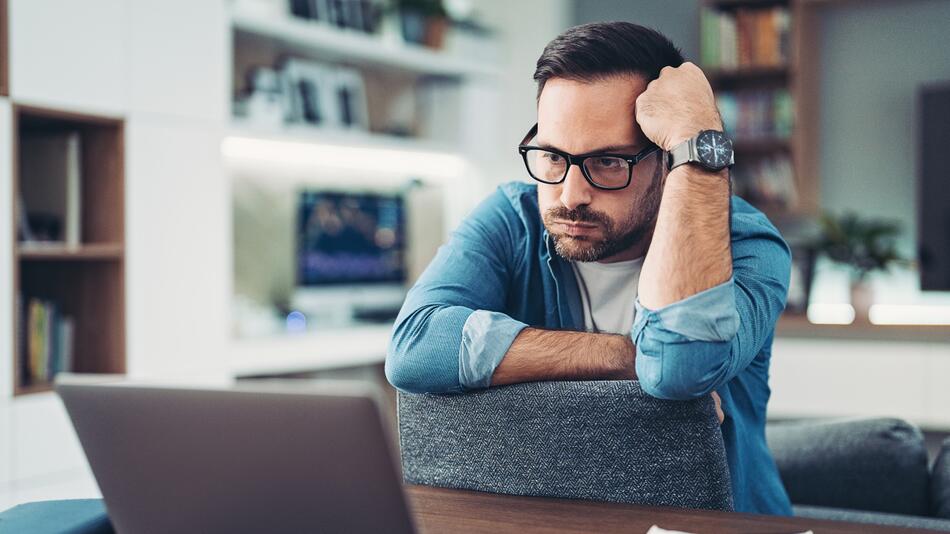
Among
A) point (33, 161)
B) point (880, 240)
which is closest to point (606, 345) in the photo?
point (33, 161)

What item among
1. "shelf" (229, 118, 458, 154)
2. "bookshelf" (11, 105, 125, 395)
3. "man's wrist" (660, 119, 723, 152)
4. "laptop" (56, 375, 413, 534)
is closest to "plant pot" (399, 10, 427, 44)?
"shelf" (229, 118, 458, 154)

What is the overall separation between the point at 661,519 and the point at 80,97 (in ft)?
7.71

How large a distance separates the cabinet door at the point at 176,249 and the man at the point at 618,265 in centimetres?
174

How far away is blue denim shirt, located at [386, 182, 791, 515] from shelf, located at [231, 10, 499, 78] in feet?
7.67

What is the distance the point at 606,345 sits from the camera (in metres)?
1.23

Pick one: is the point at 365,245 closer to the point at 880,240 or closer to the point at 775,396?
the point at 775,396

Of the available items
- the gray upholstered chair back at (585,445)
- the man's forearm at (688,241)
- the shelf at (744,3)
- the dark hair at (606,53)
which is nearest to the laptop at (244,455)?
the gray upholstered chair back at (585,445)

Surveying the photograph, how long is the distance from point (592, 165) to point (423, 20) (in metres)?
3.15

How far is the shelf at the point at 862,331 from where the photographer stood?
148 inches

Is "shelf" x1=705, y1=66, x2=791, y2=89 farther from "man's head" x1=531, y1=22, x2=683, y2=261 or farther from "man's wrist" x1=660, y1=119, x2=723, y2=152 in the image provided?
"man's wrist" x1=660, y1=119, x2=723, y2=152

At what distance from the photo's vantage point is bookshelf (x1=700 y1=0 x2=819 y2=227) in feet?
14.0

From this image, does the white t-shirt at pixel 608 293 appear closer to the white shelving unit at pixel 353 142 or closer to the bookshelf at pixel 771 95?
the white shelving unit at pixel 353 142

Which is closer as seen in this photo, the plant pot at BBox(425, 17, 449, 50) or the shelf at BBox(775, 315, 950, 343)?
the shelf at BBox(775, 315, 950, 343)

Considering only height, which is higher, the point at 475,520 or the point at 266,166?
the point at 266,166
